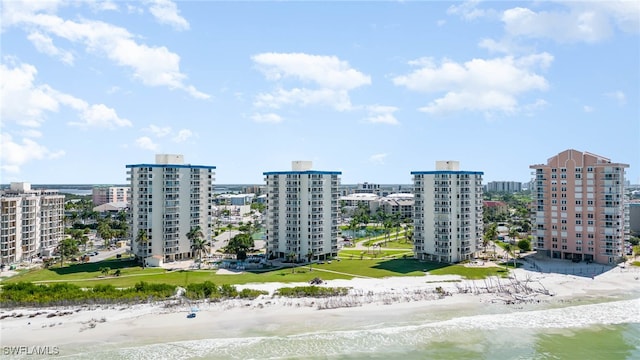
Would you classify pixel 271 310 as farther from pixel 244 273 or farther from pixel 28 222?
pixel 28 222

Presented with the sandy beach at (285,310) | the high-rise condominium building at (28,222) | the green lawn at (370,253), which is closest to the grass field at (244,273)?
the sandy beach at (285,310)

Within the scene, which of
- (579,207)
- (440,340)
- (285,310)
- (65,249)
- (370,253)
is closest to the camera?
(440,340)

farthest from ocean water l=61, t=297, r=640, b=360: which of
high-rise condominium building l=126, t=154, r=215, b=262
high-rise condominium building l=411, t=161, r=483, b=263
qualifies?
high-rise condominium building l=126, t=154, r=215, b=262

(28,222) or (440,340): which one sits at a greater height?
(28,222)

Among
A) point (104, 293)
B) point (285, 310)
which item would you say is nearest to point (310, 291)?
point (285, 310)

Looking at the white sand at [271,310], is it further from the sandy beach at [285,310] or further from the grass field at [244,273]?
the grass field at [244,273]

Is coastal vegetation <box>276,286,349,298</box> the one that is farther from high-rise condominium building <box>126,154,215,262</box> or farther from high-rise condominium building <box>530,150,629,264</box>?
high-rise condominium building <box>530,150,629,264</box>
